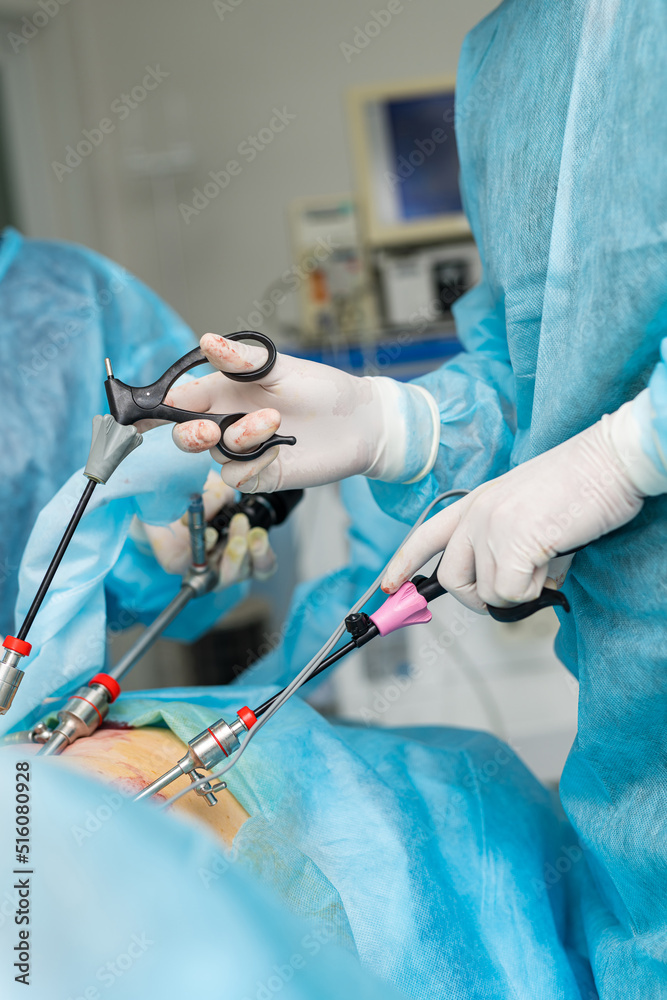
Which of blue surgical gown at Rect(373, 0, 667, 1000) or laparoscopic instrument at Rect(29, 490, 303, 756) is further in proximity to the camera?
laparoscopic instrument at Rect(29, 490, 303, 756)

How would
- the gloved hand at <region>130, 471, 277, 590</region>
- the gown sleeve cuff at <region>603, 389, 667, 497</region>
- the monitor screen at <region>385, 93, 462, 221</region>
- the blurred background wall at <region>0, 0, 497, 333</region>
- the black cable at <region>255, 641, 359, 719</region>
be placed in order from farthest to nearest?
the blurred background wall at <region>0, 0, 497, 333</region>, the monitor screen at <region>385, 93, 462, 221</region>, the gloved hand at <region>130, 471, 277, 590</region>, the black cable at <region>255, 641, 359, 719</region>, the gown sleeve cuff at <region>603, 389, 667, 497</region>

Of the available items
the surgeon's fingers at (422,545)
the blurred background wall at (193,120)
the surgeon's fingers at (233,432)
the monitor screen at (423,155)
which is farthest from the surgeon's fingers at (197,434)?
the monitor screen at (423,155)

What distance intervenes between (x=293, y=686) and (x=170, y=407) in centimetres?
24

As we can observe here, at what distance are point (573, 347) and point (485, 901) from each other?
0.46 meters

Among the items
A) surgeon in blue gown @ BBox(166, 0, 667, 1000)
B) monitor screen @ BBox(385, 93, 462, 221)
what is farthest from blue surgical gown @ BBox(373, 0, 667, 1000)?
monitor screen @ BBox(385, 93, 462, 221)

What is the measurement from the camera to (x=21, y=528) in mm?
993

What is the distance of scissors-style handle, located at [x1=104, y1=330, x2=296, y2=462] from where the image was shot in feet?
1.98

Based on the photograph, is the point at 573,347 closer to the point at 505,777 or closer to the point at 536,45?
the point at 536,45

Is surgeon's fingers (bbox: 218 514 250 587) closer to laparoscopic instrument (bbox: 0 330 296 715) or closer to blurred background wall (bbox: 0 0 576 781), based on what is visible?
laparoscopic instrument (bbox: 0 330 296 715)

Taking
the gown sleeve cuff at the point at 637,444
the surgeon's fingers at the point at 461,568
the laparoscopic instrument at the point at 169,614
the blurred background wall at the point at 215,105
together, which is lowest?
the laparoscopic instrument at the point at 169,614

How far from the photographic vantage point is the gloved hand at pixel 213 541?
0.89 metres

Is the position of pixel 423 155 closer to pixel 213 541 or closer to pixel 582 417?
pixel 213 541

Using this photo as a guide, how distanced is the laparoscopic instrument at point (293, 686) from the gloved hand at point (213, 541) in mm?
259

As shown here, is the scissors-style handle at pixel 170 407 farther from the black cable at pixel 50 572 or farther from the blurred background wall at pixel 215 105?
the blurred background wall at pixel 215 105
